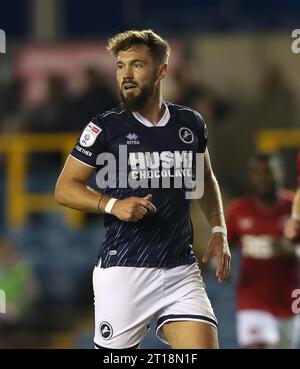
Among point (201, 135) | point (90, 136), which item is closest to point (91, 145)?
point (90, 136)

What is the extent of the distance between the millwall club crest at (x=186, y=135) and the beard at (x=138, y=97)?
24 cm

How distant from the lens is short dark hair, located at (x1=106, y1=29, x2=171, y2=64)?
6.29m

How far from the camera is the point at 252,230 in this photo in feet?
30.5

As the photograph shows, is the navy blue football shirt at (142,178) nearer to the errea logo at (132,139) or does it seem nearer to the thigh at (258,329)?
the errea logo at (132,139)

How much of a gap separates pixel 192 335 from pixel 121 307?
1.28 ft

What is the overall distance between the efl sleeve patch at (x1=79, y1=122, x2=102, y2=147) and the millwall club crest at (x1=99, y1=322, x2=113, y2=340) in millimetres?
879

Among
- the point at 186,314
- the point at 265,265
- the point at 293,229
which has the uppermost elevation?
the point at 265,265

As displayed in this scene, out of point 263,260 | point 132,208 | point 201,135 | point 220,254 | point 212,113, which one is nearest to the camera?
point 132,208

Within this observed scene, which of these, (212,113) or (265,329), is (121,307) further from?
(212,113)

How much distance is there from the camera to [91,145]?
6.25m

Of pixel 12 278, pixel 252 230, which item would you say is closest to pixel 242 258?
pixel 252 230

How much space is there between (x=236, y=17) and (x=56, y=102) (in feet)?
11.9

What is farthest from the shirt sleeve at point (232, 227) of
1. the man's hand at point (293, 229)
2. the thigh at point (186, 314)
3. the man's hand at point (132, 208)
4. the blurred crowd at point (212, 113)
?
the blurred crowd at point (212, 113)

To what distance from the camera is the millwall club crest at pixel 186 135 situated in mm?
6363
